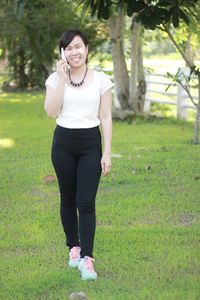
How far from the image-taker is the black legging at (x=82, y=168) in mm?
4672

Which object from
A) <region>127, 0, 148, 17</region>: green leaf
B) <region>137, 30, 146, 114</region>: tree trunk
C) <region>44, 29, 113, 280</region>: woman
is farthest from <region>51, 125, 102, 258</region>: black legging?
<region>137, 30, 146, 114</region>: tree trunk

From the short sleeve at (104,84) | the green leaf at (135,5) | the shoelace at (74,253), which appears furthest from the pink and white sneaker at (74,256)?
the green leaf at (135,5)

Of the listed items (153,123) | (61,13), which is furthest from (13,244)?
(61,13)

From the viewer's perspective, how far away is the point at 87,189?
→ 4.66 metres

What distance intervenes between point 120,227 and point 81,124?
5.39ft

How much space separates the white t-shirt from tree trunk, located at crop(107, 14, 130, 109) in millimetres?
10058

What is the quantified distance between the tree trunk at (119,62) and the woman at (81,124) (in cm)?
1003

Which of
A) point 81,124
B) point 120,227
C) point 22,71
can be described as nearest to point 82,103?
point 81,124

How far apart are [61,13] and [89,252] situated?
731 inches

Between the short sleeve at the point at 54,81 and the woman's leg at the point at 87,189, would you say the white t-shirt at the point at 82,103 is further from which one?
the woman's leg at the point at 87,189

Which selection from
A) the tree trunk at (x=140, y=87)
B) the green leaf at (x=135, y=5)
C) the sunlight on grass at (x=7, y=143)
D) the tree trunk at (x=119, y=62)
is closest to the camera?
the green leaf at (x=135, y=5)

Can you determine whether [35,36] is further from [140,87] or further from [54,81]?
[54,81]

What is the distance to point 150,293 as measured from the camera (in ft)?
14.3

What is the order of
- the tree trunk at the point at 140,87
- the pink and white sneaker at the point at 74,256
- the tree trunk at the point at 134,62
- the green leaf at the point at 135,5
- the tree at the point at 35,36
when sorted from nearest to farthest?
the pink and white sneaker at the point at 74,256 < the green leaf at the point at 135,5 < the tree trunk at the point at 134,62 < the tree trunk at the point at 140,87 < the tree at the point at 35,36
